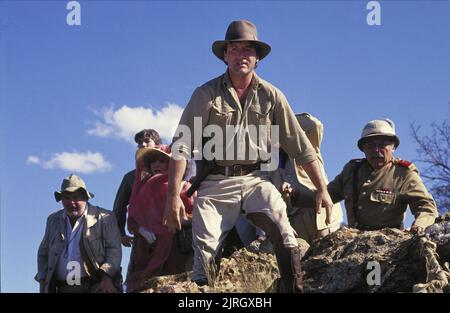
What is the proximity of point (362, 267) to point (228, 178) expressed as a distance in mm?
1274

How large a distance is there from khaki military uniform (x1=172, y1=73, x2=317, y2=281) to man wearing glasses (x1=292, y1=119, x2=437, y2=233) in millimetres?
1230

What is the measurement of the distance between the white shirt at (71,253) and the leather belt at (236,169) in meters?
2.17

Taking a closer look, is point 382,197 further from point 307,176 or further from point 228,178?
point 228,178

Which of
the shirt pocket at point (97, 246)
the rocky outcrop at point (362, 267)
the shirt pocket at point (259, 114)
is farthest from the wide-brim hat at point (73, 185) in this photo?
the shirt pocket at point (259, 114)

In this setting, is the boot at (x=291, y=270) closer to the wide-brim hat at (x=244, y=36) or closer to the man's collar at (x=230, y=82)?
the man's collar at (x=230, y=82)

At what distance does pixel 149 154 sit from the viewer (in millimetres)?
9117

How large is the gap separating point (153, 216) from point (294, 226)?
1.40 m

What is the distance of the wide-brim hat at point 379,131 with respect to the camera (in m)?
8.02

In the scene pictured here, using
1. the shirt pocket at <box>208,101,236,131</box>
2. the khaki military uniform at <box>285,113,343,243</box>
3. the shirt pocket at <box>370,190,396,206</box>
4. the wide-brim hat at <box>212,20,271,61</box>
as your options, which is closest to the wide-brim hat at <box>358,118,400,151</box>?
the shirt pocket at <box>370,190,396,206</box>

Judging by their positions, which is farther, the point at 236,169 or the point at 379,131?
the point at 379,131

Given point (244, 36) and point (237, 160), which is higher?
point (244, 36)

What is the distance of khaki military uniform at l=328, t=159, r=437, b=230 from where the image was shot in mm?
7934

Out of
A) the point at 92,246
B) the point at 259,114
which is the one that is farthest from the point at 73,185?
the point at 259,114

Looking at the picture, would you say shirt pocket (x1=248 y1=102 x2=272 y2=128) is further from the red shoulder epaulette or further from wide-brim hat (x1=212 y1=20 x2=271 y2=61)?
the red shoulder epaulette
